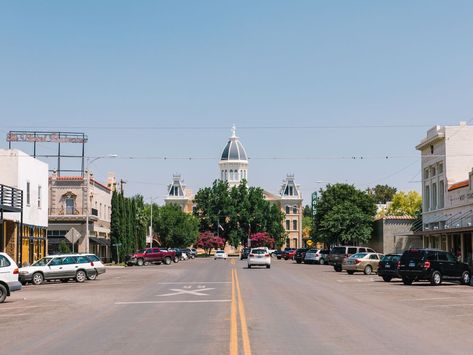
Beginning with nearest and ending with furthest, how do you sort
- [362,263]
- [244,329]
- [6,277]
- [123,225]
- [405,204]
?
[244,329], [6,277], [362,263], [123,225], [405,204]

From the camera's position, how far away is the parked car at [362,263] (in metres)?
48.2

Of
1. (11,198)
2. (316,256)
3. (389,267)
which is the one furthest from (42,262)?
(316,256)

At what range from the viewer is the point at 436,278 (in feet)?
117

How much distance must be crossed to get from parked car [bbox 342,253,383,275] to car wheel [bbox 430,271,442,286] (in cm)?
1210

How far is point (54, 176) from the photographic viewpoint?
7675cm

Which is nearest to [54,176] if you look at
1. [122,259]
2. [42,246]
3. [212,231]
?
[122,259]

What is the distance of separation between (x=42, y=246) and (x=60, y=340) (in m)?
44.5

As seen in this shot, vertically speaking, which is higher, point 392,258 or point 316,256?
point 392,258

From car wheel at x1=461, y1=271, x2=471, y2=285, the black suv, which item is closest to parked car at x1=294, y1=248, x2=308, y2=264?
car wheel at x1=461, y1=271, x2=471, y2=285

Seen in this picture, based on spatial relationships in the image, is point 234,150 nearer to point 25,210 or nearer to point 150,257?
point 150,257

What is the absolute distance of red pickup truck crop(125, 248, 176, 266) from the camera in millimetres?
73000

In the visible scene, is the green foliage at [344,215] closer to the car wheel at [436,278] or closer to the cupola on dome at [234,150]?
the car wheel at [436,278]

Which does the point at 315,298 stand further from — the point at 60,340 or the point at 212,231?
the point at 212,231

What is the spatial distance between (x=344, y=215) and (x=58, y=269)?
149 ft
